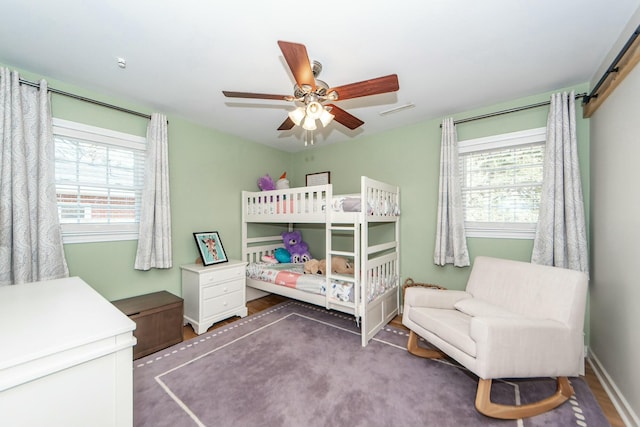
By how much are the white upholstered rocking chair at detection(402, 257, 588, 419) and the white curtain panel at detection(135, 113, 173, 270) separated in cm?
272

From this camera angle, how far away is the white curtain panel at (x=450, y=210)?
2.87m

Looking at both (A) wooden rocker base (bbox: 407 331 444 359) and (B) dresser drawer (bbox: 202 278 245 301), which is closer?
(A) wooden rocker base (bbox: 407 331 444 359)

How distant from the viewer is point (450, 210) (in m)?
2.88

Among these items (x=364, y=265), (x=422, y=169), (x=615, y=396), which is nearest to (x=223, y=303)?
(x=364, y=265)

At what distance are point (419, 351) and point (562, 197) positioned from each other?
6.27ft

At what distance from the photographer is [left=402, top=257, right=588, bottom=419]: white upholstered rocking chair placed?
1.60m

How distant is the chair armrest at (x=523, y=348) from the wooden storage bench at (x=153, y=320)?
2.63 metres

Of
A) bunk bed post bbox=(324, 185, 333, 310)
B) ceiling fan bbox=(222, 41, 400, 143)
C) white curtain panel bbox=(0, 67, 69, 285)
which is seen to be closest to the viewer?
ceiling fan bbox=(222, 41, 400, 143)

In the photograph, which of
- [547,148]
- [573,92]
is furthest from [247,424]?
[573,92]

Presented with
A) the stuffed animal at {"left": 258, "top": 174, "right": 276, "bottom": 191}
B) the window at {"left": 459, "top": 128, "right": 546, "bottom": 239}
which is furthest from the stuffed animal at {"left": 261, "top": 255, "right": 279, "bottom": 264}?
the window at {"left": 459, "top": 128, "right": 546, "bottom": 239}

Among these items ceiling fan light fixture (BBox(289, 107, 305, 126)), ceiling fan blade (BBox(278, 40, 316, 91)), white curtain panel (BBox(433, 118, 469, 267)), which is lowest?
white curtain panel (BBox(433, 118, 469, 267))

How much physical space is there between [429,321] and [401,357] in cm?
52

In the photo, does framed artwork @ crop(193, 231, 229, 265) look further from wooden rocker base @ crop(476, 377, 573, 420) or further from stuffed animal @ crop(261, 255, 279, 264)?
wooden rocker base @ crop(476, 377, 573, 420)

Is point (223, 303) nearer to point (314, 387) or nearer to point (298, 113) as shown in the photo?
point (314, 387)
